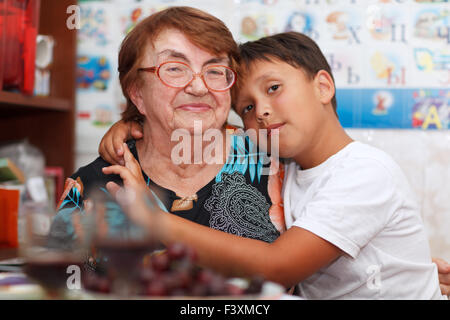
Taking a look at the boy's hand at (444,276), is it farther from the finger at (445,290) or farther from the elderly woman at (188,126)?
the elderly woman at (188,126)

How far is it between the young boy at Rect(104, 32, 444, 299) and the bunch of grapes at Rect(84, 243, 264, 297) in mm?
119

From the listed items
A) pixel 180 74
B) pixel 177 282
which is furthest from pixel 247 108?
pixel 177 282

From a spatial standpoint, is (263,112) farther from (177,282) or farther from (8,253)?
(8,253)

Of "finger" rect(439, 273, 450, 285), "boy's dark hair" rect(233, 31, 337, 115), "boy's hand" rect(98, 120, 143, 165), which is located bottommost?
"finger" rect(439, 273, 450, 285)

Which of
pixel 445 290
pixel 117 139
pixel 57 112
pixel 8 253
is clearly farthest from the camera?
pixel 57 112

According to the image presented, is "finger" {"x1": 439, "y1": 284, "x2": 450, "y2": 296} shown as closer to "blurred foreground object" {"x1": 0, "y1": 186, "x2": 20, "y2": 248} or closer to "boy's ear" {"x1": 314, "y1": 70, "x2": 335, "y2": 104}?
"boy's ear" {"x1": 314, "y1": 70, "x2": 335, "y2": 104}

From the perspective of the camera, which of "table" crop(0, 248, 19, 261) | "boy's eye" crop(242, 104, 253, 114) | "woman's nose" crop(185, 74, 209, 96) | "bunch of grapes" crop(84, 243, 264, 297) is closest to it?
"bunch of grapes" crop(84, 243, 264, 297)

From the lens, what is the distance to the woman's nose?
0.95 m

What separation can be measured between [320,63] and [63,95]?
3.35 feet

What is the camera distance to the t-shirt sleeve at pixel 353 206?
86 centimetres

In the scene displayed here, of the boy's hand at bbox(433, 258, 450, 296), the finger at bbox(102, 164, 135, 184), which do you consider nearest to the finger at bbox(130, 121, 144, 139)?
the finger at bbox(102, 164, 135, 184)

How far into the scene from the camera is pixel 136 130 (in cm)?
111

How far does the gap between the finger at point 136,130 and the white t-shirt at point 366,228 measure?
1.43 feet

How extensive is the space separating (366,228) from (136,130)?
1.99ft
